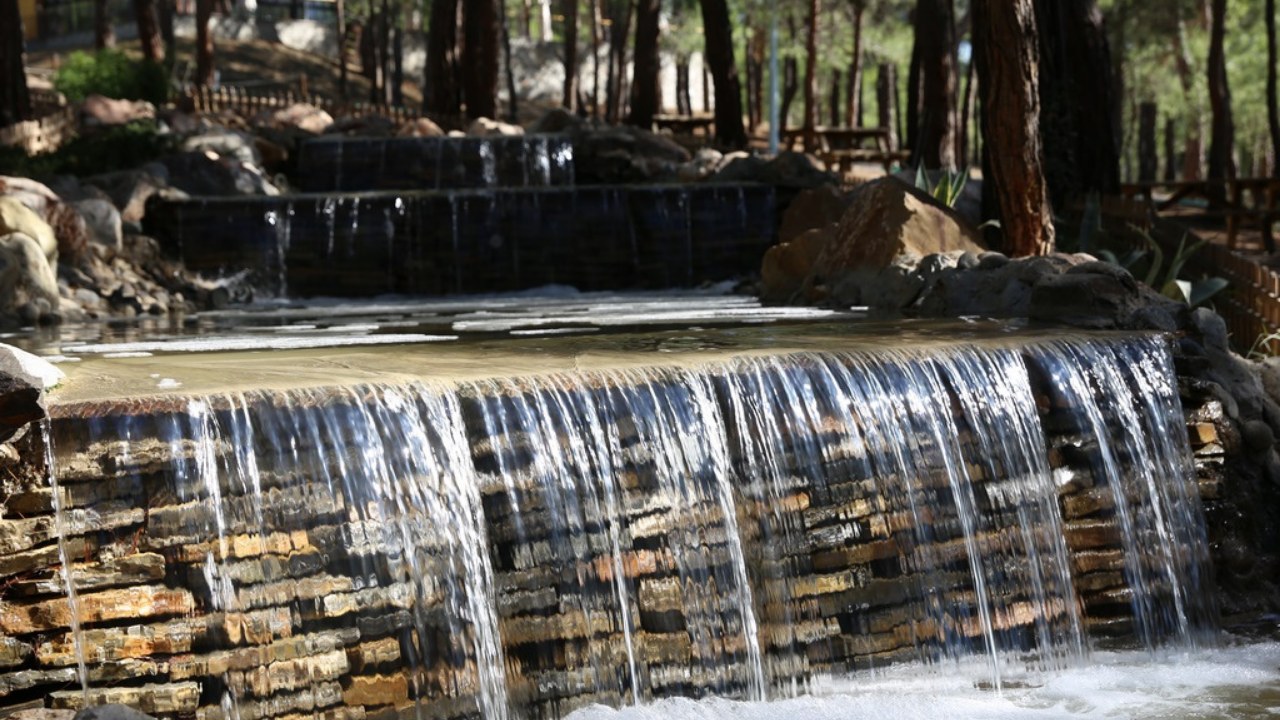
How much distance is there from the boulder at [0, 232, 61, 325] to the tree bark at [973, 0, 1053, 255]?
760 centimetres

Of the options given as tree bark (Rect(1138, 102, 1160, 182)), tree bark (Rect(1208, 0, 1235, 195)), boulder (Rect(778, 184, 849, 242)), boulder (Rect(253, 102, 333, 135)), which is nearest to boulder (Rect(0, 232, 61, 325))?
boulder (Rect(778, 184, 849, 242))

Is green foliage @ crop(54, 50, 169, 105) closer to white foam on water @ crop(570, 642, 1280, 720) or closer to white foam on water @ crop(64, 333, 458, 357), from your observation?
white foam on water @ crop(64, 333, 458, 357)

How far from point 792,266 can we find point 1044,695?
23.1 feet

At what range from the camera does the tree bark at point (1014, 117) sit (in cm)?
1243

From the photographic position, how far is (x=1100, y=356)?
8.30m

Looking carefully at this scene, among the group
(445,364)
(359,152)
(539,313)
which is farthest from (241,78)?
(445,364)

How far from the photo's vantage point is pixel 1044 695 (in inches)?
276

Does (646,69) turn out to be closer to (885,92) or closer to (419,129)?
(419,129)

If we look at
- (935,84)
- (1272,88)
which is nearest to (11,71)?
(935,84)

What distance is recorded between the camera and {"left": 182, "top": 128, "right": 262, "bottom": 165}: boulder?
2031 centimetres

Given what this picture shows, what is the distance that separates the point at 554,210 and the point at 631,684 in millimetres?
10184

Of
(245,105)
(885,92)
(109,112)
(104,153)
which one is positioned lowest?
(104,153)

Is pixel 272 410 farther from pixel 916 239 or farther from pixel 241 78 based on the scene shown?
pixel 241 78

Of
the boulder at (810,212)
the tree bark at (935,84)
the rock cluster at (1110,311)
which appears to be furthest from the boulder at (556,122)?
the rock cluster at (1110,311)
